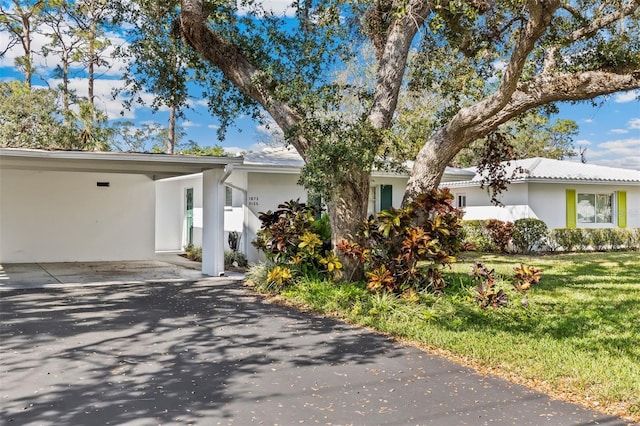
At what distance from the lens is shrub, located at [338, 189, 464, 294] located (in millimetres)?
8352

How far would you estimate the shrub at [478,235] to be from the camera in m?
17.5

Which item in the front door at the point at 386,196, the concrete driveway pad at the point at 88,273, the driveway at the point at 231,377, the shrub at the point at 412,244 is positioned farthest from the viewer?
the front door at the point at 386,196

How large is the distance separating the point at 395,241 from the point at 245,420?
5265mm

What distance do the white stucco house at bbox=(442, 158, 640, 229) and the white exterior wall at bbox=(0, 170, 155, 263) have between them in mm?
10454

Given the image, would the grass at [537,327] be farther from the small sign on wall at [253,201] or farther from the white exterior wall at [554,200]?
the white exterior wall at [554,200]

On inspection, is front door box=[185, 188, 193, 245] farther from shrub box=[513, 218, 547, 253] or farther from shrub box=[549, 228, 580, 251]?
shrub box=[549, 228, 580, 251]

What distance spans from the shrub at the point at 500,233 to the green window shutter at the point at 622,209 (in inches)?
209

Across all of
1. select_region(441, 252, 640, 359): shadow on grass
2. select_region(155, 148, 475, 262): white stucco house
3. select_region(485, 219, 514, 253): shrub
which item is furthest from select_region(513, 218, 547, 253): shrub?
select_region(441, 252, 640, 359): shadow on grass

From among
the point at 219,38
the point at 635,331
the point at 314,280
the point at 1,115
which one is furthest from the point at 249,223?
the point at 1,115

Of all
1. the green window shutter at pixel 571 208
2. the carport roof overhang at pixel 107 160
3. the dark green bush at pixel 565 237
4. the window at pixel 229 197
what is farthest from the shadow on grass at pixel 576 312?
the window at pixel 229 197

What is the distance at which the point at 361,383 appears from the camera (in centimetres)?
496

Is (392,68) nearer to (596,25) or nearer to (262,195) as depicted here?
(596,25)

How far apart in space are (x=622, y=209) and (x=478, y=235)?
20.0 ft

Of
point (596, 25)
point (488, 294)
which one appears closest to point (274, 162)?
point (488, 294)
